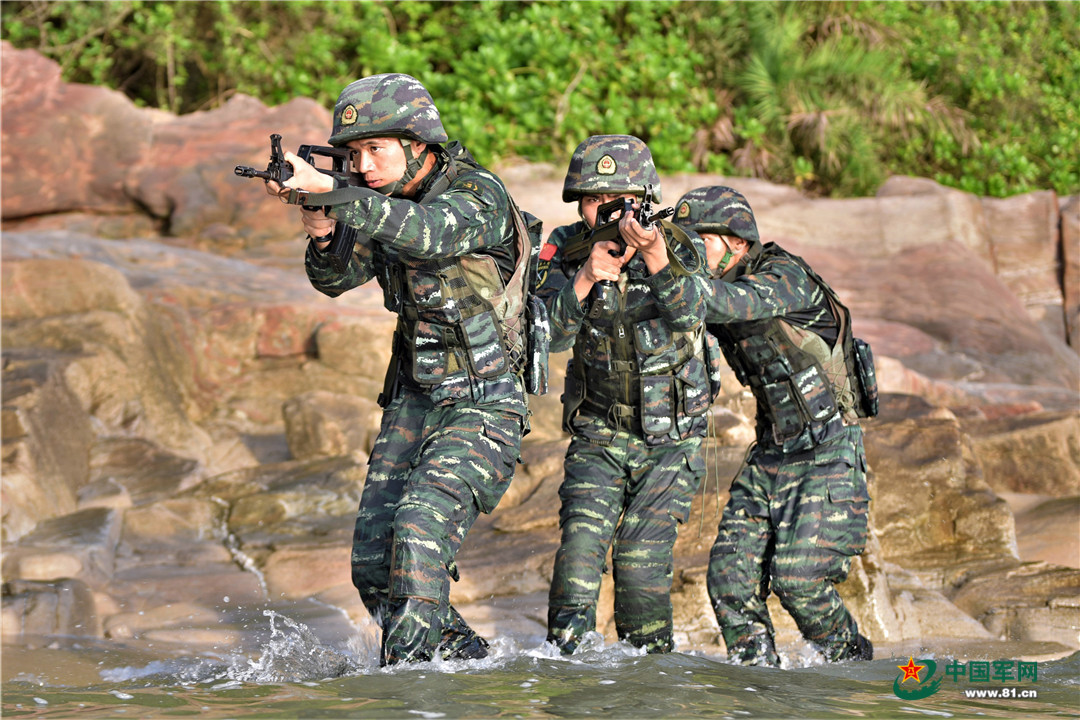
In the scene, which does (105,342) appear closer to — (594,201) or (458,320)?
(594,201)

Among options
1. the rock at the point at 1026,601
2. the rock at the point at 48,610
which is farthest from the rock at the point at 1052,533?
the rock at the point at 48,610

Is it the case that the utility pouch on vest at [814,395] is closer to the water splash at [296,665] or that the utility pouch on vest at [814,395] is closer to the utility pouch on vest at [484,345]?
the utility pouch on vest at [484,345]

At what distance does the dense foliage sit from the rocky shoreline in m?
1.21

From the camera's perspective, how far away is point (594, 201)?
4492 mm

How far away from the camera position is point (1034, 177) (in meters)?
16.5

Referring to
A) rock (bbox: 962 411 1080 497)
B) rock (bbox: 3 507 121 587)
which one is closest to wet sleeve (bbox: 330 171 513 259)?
rock (bbox: 3 507 121 587)

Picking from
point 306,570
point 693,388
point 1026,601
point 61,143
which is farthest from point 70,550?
point 61,143

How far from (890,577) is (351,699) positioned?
407 cm

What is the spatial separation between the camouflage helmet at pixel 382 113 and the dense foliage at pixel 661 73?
11.0 meters

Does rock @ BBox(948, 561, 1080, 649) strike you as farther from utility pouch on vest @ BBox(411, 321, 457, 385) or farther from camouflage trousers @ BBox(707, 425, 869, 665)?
utility pouch on vest @ BBox(411, 321, 457, 385)

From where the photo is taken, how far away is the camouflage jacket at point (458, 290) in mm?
Result: 3775

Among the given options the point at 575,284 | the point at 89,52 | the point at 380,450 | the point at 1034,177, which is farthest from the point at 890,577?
the point at 89,52

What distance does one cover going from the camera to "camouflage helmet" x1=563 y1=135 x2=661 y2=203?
14.5 ft

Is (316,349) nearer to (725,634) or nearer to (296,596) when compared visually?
(296,596)
